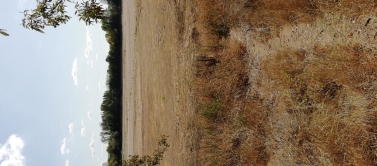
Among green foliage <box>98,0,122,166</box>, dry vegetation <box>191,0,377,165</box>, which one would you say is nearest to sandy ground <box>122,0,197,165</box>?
dry vegetation <box>191,0,377,165</box>

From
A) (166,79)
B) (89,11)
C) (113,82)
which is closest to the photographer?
(89,11)

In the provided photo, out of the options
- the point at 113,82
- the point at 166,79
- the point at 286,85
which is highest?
the point at 286,85

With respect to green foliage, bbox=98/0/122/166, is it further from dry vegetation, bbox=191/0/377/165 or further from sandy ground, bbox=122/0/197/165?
dry vegetation, bbox=191/0/377/165

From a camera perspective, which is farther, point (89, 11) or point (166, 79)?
point (166, 79)

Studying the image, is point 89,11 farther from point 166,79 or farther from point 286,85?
point 166,79

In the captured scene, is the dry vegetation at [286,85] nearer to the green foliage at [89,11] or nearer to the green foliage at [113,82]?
the green foliage at [89,11]

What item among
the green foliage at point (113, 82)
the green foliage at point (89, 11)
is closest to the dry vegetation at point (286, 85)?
the green foliage at point (89, 11)

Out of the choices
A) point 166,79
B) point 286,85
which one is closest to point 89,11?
point 286,85
